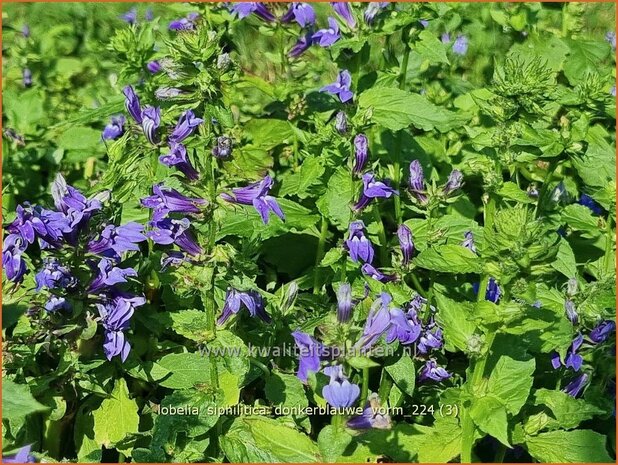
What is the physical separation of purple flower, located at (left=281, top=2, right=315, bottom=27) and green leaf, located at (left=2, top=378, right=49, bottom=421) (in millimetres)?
2355

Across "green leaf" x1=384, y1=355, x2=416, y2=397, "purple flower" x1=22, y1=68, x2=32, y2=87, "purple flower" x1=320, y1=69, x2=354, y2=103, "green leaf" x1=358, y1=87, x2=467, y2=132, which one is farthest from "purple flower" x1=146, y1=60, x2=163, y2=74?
"green leaf" x1=384, y1=355, x2=416, y2=397

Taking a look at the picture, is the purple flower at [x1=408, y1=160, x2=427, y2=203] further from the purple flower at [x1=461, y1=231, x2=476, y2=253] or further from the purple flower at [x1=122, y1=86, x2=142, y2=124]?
the purple flower at [x1=122, y1=86, x2=142, y2=124]

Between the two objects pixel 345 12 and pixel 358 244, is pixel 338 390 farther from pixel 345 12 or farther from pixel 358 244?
pixel 345 12

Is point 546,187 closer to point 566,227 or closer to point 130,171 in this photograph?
point 566,227

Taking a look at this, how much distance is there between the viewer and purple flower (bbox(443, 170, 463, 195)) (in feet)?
11.2

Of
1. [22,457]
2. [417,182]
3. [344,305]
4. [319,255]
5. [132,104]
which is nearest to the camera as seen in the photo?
[22,457]

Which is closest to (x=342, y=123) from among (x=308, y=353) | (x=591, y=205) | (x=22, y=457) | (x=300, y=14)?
(x=300, y=14)

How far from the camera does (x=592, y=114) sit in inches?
146

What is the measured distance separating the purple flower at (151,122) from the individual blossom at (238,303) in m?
0.82

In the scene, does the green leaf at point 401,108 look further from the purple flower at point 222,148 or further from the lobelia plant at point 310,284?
the purple flower at point 222,148

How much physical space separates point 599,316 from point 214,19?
2.41 m

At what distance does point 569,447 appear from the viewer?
313cm

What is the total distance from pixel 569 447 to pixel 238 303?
4.52 feet

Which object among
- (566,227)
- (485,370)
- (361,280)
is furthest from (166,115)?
(566,227)
